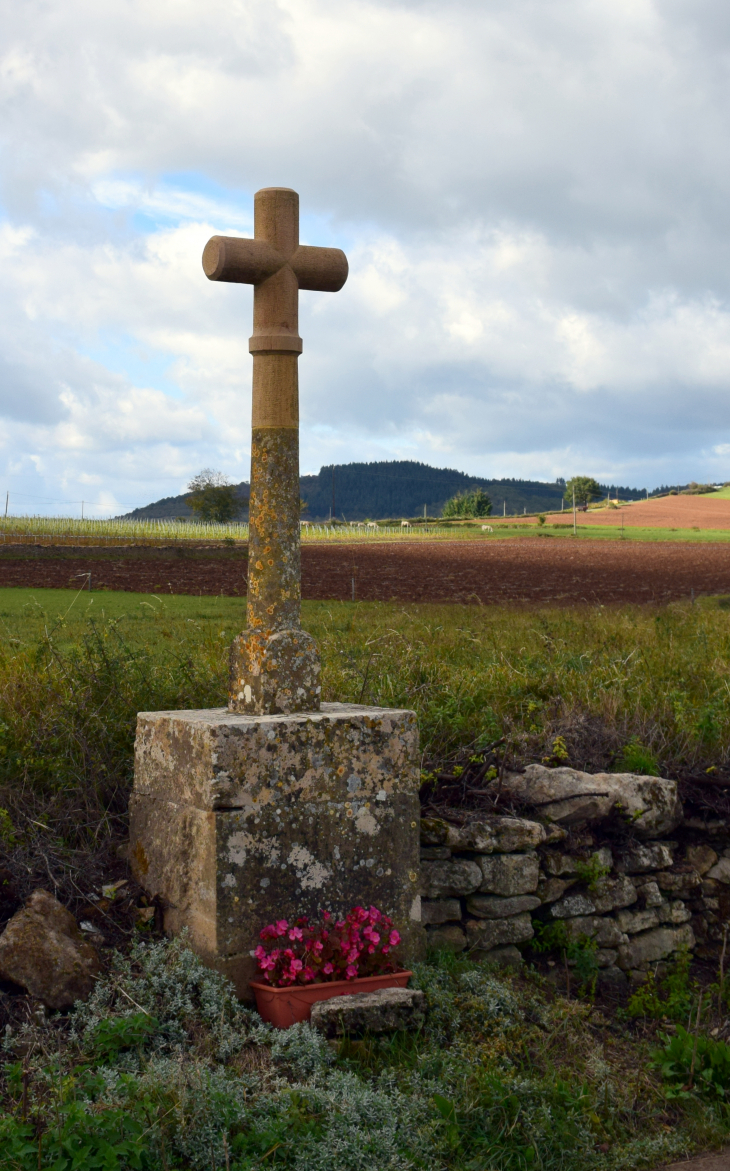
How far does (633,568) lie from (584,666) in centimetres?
3443

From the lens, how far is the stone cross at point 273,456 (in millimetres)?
4996

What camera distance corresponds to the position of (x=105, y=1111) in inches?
133

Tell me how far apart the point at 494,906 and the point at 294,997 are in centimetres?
165

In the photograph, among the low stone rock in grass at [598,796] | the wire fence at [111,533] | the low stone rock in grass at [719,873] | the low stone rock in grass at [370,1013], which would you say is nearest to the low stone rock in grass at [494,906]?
the low stone rock in grass at [598,796]

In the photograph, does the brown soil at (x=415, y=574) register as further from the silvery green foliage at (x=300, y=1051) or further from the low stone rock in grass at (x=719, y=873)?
the silvery green foliage at (x=300, y=1051)

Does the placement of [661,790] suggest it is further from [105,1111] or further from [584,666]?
[105,1111]

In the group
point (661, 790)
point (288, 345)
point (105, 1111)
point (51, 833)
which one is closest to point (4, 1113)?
point (105, 1111)

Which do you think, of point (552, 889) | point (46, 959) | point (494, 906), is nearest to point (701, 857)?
point (552, 889)

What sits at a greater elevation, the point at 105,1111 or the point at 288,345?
the point at 288,345

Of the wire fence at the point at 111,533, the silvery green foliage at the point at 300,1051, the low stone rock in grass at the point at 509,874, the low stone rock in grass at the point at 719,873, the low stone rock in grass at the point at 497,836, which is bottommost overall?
the low stone rock in grass at the point at 719,873

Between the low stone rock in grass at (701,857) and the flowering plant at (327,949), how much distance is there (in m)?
2.89

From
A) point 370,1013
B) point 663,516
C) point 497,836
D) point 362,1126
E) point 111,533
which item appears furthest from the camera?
point 663,516

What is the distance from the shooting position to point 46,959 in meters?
4.16

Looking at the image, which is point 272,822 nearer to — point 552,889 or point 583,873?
point 552,889
